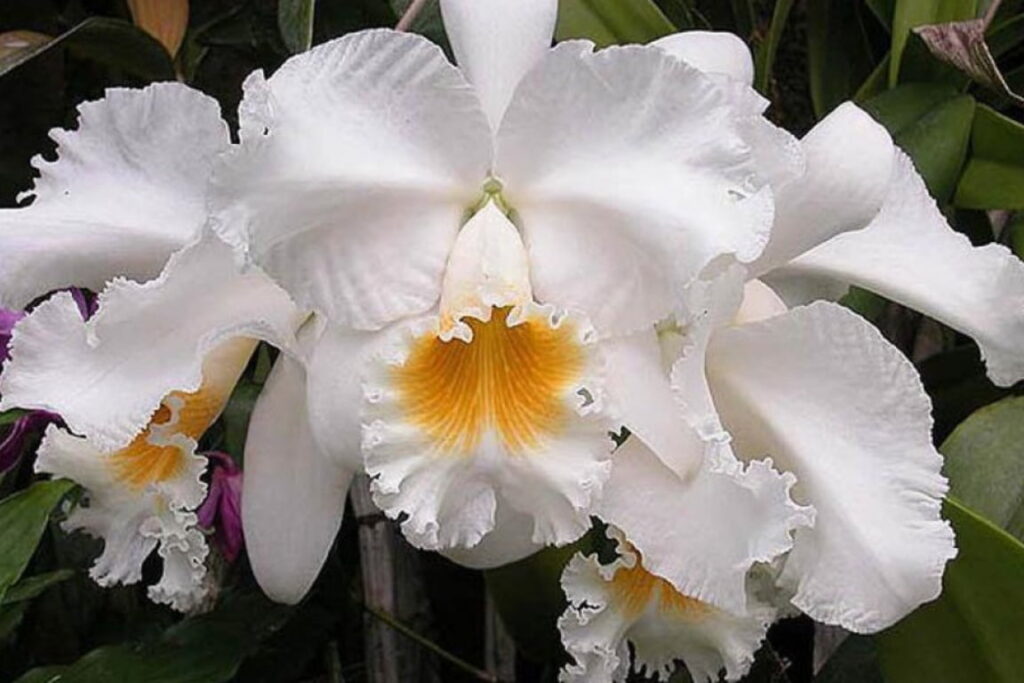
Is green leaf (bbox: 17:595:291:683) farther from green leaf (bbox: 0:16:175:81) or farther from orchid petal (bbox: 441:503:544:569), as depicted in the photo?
green leaf (bbox: 0:16:175:81)

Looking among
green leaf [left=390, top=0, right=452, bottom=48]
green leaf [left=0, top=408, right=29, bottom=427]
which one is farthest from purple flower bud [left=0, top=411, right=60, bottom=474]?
green leaf [left=390, top=0, right=452, bottom=48]

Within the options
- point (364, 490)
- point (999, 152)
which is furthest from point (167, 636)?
point (999, 152)

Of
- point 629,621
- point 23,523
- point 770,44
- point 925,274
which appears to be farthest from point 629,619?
point 770,44

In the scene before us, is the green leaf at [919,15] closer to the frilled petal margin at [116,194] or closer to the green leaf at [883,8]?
the green leaf at [883,8]

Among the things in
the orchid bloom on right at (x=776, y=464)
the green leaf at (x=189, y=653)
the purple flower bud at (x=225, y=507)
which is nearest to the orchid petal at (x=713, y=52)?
the orchid bloom on right at (x=776, y=464)

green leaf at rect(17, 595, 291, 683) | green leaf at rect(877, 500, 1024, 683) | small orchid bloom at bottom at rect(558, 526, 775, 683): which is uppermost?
small orchid bloom at bottom at rect(558, 526, 775, 683)

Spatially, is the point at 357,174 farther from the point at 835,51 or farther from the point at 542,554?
the point at 835,51
